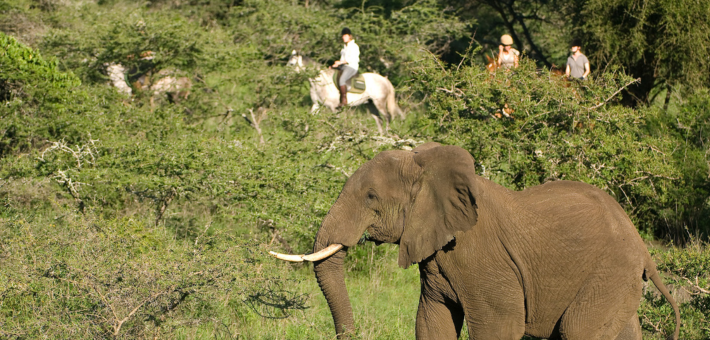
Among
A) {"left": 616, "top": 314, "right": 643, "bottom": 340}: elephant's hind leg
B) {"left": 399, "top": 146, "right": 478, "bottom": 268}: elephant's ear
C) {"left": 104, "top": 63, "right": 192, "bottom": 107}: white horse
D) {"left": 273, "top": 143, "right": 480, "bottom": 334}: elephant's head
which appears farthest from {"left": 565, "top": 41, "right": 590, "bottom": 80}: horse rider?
{"left": 399, "top": 146, "right": 478, "bottom": 268}: elephant's ear

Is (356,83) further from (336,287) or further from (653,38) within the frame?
(336,287)

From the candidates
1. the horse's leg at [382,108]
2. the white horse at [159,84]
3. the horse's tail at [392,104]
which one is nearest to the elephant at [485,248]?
the white horse at [159,84]

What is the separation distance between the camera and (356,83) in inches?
646

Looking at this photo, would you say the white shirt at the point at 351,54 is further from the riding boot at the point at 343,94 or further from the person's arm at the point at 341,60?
the riding boot at the point at 343,94

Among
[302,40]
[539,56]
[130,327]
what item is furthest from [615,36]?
[130,327]

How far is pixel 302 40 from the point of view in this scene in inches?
663

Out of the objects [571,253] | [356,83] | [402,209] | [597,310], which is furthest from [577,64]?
[402,209]

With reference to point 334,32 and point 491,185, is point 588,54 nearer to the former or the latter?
point 334,32

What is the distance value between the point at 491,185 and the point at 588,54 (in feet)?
34.0

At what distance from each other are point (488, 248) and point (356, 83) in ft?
37.8

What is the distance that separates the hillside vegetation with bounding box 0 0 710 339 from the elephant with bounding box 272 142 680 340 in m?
1.26

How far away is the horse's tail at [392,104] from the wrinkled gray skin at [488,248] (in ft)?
39.1

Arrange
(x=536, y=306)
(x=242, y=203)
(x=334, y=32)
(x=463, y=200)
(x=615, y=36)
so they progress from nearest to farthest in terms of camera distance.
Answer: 1. (x=463, y=200)
2. (x=536, y=306)
3. (x=242, y=203)
4. (x=615, y=36)
5. (x=334, y=32)

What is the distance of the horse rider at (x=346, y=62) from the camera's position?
1559 centimetres
